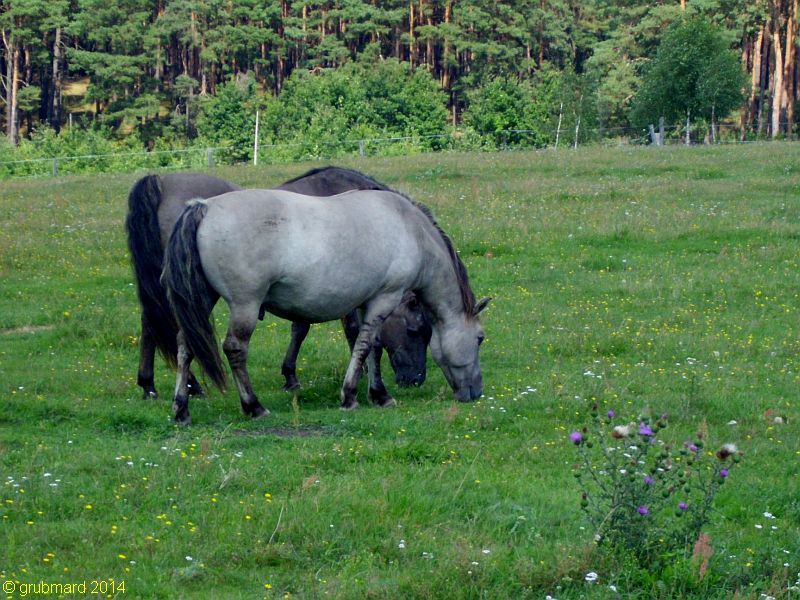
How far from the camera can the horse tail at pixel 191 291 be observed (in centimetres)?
831

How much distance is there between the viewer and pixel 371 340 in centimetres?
948

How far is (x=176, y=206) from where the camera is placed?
386 inches

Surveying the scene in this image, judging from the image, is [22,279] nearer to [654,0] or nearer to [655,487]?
[655,487]

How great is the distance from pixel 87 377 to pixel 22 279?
673cm

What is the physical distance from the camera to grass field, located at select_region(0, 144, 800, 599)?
5430 mm

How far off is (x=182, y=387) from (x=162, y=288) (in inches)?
47.5

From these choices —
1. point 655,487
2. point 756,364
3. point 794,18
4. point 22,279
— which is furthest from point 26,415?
point 794,18

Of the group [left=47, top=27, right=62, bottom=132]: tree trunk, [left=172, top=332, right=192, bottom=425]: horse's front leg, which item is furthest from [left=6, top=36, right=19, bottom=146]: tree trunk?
[left=172, top=332, right=192, bottom=425]: horse's front leg

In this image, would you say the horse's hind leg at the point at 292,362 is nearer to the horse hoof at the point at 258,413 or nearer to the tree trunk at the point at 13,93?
the horse hoof at the point at 258,413

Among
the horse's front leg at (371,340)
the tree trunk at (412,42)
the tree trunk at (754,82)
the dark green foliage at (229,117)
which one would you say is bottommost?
the horse's front leg at (371,340)

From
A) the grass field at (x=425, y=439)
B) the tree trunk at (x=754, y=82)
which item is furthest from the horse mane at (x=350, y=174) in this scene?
the tree trunk at (x=754, y=82)

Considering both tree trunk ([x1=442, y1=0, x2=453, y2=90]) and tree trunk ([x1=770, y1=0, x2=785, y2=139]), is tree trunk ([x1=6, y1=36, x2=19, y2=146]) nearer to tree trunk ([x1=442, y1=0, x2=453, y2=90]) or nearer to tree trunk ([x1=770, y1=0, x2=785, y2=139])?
tree trunk ([x1=442, y1=0, x2=453, y2=90])

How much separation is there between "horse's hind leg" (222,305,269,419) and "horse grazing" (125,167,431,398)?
35.2 inches

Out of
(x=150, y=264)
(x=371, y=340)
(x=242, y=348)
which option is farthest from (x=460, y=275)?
(x=150, y=264)
